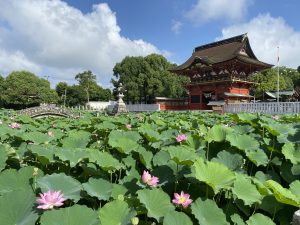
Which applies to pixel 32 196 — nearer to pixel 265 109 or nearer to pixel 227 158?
pixel 227 158

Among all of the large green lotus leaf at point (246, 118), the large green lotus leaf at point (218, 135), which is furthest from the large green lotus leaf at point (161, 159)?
the large green lotus leaf at point (246, 118)

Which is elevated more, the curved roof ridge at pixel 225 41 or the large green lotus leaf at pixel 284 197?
the curved roof ridge at pixel 225 41

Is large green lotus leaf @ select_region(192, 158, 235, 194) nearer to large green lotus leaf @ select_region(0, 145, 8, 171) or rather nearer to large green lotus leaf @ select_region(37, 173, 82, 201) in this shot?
large green lotus leaf @ select_region(37, 173, 82, 201)

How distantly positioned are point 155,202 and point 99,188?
25 centimetres

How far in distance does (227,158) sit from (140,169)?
0.49 meters

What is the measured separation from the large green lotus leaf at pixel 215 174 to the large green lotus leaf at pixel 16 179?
2.31ft

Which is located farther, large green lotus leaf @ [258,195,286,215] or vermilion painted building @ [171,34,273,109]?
vermilion painted building @ [171,34,273,109]

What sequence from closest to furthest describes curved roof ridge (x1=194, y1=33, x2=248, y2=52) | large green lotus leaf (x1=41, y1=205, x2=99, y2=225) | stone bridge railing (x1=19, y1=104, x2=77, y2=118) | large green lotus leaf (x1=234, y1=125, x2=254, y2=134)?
large green lotus leaf (x1=41, y1=205, x2=99, y2=225) < large green lotus leaf (x1=234, y1=125, x2=254, y2=134) < stone bridge railing (x1=19, y1=104, x2=77, y2=118) < curved roof ridge (x1=194, y1=33, x2=248, y2=52)

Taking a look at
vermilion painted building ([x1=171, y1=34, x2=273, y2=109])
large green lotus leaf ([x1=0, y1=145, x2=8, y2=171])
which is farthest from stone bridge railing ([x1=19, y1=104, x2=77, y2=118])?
large green lotus leaf ([x1=0, y1=145, x2=8, y2=171])

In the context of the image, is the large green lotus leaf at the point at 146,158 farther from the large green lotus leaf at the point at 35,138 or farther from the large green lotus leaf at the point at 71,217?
the large green lotus leaf at the point at 35,138

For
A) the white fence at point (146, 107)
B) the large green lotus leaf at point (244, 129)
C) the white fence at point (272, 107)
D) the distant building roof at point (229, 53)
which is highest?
the distant building roof at point (229, 53)

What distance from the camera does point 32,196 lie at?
104 cm

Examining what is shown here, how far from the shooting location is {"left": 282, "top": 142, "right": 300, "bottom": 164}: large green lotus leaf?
1.68 metres

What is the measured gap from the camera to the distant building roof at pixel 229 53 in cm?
2578
